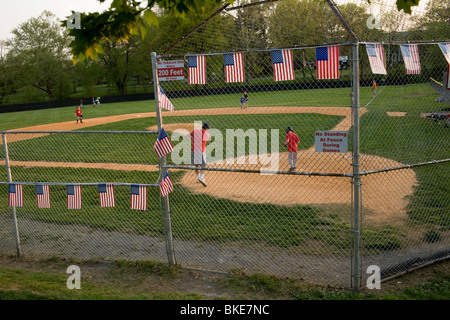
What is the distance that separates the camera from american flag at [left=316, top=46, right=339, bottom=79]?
5.93 metres

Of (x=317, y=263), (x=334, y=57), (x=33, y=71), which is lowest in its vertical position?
(x=317, y=263)

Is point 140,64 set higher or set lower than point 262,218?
higher

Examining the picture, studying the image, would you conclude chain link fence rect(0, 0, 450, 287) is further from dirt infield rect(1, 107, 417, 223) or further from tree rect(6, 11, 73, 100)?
tree rect(6, 11, 73, 100)

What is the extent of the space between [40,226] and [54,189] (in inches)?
134

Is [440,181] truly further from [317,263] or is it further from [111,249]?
[111,249]

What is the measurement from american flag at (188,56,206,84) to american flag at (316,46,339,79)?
1871 mm

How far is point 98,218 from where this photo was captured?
10180mm

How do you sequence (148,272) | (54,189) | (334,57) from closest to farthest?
(334,57)
(148,272)
(54,189)

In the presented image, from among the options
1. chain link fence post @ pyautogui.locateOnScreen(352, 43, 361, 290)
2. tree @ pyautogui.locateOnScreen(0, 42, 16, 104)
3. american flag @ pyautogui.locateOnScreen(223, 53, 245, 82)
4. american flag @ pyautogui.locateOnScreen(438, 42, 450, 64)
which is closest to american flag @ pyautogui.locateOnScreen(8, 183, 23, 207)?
american flag @ pyautogui.locateOnScreen(223, 53, 245, 82)

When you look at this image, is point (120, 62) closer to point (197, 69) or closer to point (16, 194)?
point (16, 194)

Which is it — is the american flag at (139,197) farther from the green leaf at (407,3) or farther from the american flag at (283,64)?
the green leaf at (407,3)

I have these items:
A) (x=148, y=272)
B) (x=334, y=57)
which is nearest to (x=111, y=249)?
(x=148, y=272)

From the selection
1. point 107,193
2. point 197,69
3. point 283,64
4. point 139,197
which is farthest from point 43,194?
point 283,64

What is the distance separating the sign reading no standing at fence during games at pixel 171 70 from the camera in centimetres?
682
